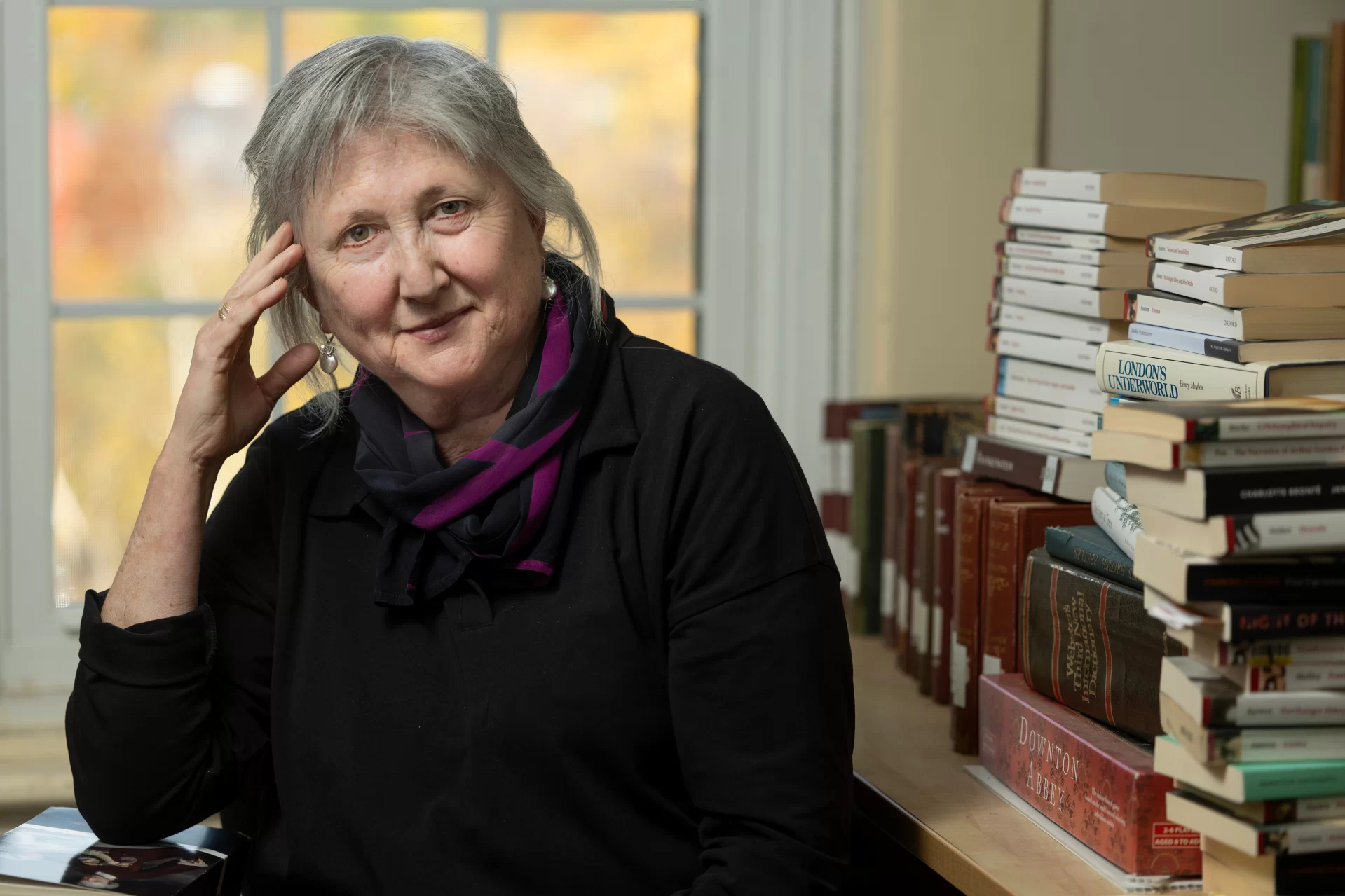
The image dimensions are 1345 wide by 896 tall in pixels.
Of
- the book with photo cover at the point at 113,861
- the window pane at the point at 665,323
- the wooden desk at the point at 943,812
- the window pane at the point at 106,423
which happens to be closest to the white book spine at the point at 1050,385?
the wooden desk at the point at 943,812

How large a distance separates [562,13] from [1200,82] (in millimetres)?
1105

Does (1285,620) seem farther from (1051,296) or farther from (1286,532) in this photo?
(1051,296)

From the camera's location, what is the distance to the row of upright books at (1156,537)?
1036 millimetres

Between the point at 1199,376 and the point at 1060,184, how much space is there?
43 cm

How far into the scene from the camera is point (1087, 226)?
1538 millimetres

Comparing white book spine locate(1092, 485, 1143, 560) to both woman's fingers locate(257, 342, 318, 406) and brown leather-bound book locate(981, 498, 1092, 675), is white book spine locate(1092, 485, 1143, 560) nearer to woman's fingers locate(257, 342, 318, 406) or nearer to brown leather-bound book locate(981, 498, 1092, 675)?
brown leather-bound book locate(981, 498, 1092, 675)

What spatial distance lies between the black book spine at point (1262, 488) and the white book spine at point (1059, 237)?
563 mm

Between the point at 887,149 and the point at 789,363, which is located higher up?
the point at 887,149

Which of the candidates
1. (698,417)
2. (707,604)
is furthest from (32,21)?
(707,604)

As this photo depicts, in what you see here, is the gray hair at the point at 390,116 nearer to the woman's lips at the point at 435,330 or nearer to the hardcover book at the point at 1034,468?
the woman's lips at the point at 435,330

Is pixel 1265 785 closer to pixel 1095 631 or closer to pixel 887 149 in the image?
pixel 1095 631

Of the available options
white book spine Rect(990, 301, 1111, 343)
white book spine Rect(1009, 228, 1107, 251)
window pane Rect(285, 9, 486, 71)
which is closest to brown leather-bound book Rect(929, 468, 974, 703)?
white book spine Rect(990, 301, 1111, 343)

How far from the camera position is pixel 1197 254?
1.27 m

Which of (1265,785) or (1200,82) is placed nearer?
(1265,785)
